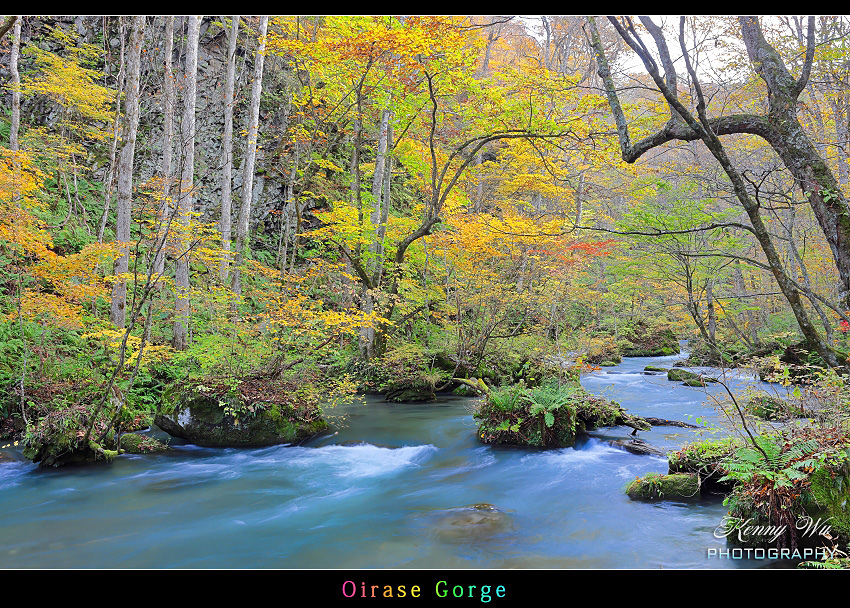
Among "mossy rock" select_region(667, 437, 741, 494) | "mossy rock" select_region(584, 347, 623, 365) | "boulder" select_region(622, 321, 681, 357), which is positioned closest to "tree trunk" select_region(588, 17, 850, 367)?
"mossy rock" select_region(667, 437, 741, 494)

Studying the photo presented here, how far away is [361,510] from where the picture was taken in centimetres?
592

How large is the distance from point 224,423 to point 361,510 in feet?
12.2

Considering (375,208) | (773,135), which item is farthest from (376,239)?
(773,135)

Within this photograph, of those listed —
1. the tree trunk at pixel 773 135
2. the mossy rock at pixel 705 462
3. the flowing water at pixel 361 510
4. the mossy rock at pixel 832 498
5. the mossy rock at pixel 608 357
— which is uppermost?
the tree trunk at pixel 773 135

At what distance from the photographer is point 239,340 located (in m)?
8.62

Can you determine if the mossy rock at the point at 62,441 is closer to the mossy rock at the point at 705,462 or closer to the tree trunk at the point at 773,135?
the mossy rock at the point at 705,462

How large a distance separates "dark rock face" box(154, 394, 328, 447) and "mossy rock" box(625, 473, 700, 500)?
5893mm

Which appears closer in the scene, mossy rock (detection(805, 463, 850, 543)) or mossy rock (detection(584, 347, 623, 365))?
mossy rock (detection(805, 463, 850, 543))

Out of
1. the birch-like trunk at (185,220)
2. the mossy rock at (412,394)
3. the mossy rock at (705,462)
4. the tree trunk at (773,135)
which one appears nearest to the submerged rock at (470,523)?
the mossy rock at (705,462)

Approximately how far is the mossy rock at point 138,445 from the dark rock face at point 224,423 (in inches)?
19.5

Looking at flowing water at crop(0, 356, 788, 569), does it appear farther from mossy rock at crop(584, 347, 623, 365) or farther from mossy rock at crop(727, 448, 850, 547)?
mossy rock at crop(584, 347, 623, 365)

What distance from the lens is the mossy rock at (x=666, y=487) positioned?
18.3ft

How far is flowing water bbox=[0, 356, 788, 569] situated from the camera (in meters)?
4.62

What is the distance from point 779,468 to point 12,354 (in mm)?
11397
